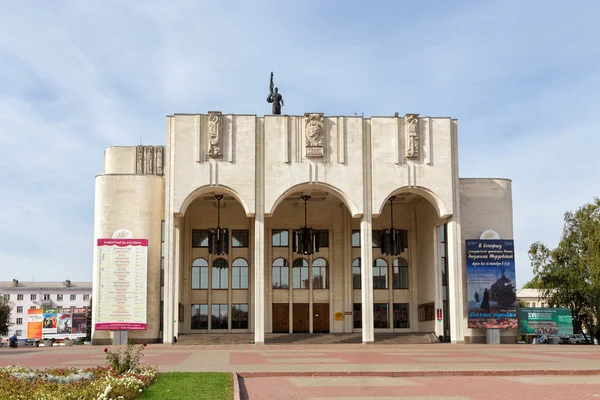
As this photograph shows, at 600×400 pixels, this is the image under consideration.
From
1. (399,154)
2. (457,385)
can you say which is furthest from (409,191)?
(457,385)

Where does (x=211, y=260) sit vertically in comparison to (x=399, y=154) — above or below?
below

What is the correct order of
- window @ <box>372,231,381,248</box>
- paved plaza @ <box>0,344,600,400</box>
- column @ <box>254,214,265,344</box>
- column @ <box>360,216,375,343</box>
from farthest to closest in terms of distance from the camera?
1. window @ <box>372,231,381,248</box>
2. column @ <box>360,216,375,343</box>
3. column @ <box>254,214,265,344</box>
4. paved plaza @ <box>0,344,600,400</box>

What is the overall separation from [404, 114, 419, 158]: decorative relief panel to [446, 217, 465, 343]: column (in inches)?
210

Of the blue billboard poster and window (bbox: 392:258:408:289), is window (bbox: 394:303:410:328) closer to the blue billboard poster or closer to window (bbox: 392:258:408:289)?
window (bbox: 392:258:408:289)

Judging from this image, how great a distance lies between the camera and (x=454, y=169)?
48656 millimetres

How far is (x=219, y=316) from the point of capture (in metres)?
55.0

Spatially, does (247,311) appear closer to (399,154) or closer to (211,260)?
(211,260)

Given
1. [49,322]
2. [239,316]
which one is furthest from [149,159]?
[49,322]

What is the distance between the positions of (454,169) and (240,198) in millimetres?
14867

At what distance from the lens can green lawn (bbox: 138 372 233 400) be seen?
1433cm

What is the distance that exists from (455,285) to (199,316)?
2002 centimetres

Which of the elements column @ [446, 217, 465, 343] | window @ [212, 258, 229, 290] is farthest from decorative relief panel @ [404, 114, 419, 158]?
window @ [212, 258, 229, 290]

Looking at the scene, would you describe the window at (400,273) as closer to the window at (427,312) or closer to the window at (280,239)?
the window at (427,312)

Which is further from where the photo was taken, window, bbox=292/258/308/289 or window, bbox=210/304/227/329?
window, bbox=292/258/308/289
